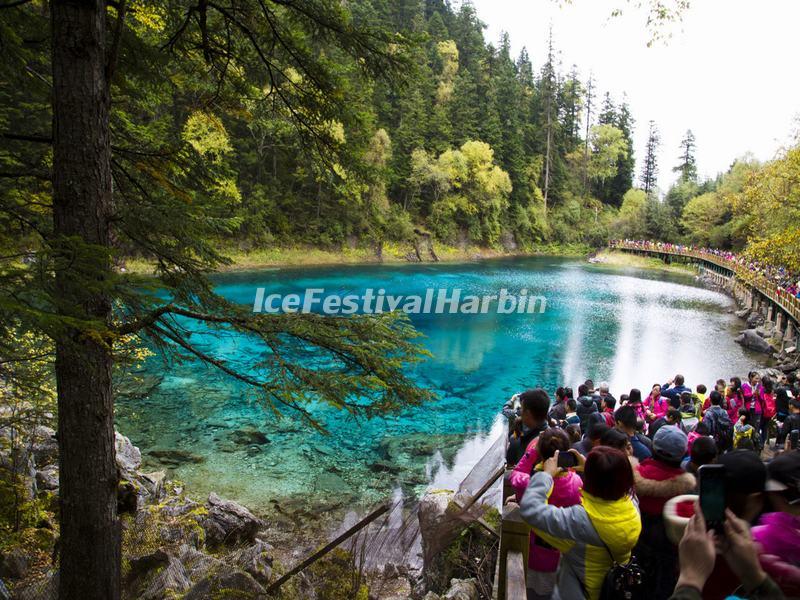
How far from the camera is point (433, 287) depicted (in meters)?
28.0

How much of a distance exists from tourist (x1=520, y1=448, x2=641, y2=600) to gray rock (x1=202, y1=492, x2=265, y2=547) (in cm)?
465

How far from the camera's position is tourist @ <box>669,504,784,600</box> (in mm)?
1389

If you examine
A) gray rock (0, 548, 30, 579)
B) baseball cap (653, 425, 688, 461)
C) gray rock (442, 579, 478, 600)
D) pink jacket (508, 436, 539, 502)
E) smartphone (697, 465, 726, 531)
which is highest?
smartphone (697, 465, 726, 531)

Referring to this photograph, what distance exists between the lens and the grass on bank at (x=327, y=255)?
98.1 ft

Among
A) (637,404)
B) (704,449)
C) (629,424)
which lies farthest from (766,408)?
(704,449)

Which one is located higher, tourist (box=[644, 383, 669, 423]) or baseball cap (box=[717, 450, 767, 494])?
baseball cap (box=[717, 450, 767, 494])

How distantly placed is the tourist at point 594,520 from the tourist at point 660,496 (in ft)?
0.79

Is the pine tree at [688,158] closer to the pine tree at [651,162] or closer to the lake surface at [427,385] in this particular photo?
the pine tree at [651,162]

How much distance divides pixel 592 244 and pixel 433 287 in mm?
35595

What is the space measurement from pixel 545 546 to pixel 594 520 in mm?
715

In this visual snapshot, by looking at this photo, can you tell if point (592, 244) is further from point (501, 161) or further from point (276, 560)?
point (276, 560)

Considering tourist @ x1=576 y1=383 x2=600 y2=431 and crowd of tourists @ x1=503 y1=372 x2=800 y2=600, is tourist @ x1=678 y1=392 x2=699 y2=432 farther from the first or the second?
crowd of tourists @ x1=503 y1=372 x2=800 y2=600

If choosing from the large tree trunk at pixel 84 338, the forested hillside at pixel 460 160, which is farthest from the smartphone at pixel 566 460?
the forested hillside at pixel 460 160

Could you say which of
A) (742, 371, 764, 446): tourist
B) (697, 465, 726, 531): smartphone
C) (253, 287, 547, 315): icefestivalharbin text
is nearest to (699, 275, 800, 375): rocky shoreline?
(742, 371, 764, 446): tourist
